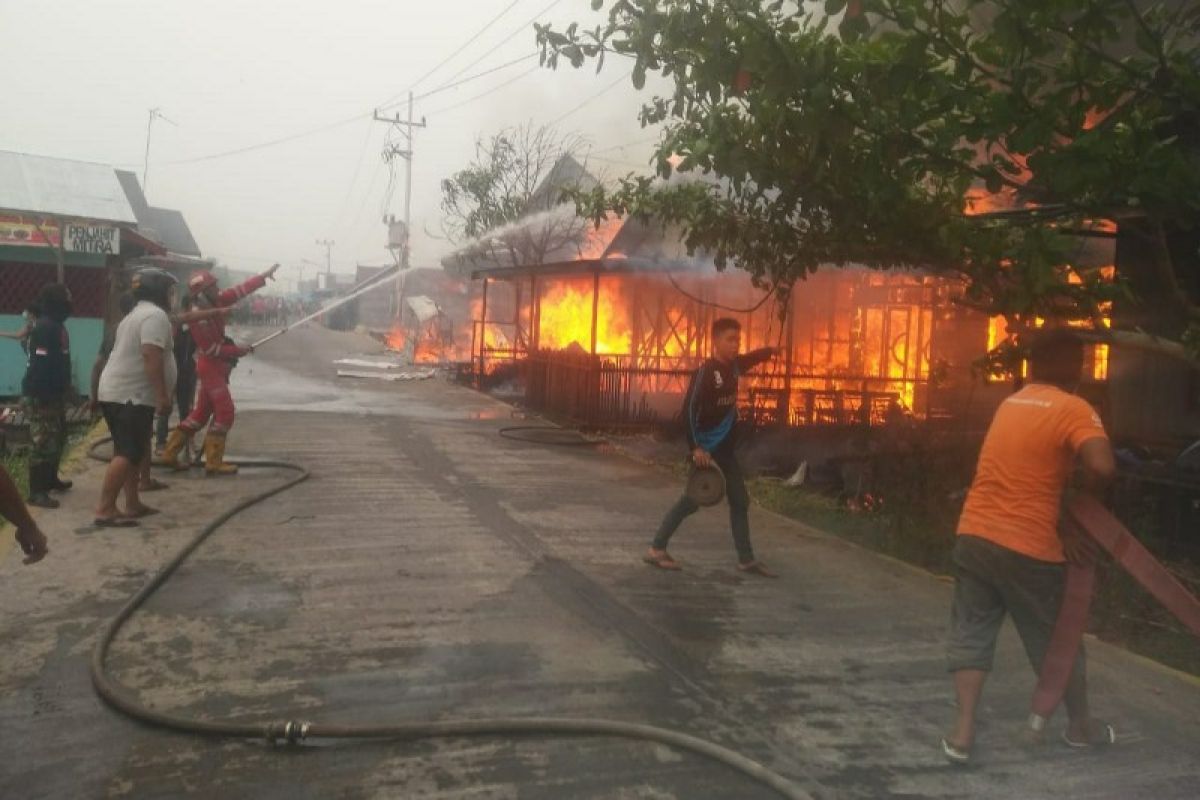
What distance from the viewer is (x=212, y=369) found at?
346 inches

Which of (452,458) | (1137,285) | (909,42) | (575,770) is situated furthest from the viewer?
(452,458)

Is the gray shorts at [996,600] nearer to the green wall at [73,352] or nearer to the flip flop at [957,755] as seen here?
the flip flop at [957,755]

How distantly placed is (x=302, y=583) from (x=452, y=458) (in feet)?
17.1

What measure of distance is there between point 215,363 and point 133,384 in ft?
6.49

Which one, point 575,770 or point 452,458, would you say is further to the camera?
point 452,458

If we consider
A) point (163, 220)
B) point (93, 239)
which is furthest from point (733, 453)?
point (163, 220)

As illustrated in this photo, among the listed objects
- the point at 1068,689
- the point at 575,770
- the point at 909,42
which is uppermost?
the point at 909,42

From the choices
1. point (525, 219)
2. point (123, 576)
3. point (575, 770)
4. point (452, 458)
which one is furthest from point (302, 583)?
point (525, 219)

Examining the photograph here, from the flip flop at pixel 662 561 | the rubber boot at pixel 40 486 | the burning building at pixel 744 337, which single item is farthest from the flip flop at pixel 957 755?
the rubber boot at pixel 40 486

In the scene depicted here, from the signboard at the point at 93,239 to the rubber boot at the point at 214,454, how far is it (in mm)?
3773

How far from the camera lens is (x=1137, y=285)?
29.0 ft

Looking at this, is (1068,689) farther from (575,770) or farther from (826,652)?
(575,770)

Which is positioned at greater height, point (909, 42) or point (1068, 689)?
point (909, 42)

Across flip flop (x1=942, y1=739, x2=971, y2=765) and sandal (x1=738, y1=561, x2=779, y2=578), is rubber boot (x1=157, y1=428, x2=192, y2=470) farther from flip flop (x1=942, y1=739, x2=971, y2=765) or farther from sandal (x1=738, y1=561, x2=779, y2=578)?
flip flop (x1=942, y1=739, x2=971, y2=765)
